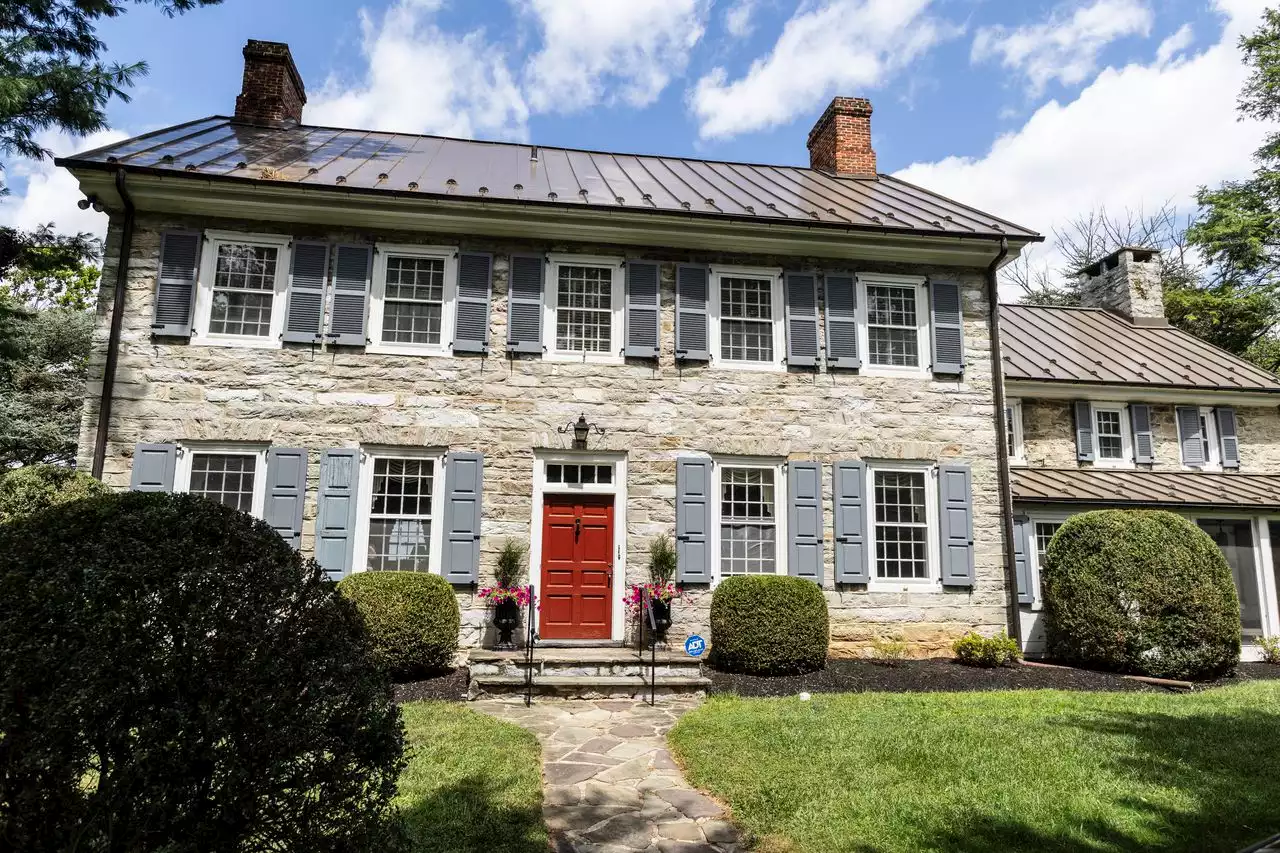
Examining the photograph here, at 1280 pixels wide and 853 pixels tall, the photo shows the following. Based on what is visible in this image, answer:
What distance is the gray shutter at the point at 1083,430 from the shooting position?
484 inches

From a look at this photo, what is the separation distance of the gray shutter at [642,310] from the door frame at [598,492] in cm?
146

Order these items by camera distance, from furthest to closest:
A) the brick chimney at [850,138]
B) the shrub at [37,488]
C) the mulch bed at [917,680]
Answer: the brick chimney at [850,138]
the mulch bed at [917,680]
the shrub at [37,488]

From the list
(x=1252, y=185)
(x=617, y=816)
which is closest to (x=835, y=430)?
(x=617, y=816)

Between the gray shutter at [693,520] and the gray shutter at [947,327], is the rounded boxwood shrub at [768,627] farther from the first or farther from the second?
the gray shutter at [947,327]

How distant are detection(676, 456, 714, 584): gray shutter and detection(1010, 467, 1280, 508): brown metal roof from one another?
15.9 ft

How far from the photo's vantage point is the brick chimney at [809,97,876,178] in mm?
13602

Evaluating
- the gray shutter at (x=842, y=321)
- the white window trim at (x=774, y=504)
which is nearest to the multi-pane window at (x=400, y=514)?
the white window trim at (x=774, y=504)

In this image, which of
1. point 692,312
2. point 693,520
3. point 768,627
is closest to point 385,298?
point 692,312

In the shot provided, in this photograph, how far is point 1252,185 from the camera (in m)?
19.9

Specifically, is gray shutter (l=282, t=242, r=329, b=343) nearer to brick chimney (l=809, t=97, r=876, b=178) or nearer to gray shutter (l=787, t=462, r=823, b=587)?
gray shutter (l=787, t=462, r=823, b=587)

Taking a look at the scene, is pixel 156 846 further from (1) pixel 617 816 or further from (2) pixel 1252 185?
(2) pixel 1252 185

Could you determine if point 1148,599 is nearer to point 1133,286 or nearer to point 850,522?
point 850,522

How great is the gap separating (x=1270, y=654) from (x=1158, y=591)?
3809mm

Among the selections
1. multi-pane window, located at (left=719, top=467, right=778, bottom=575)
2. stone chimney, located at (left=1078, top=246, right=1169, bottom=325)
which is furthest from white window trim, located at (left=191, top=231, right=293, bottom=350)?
stone chimney, located at (left=1078, top=246, right=1169, bottom=325)
